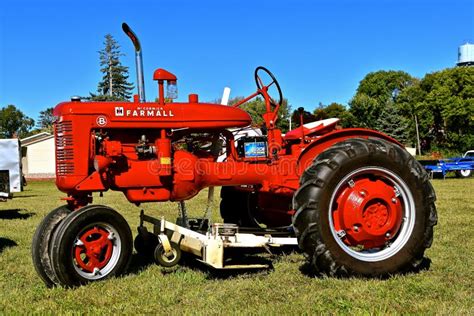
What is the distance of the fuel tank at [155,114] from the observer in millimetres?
5090

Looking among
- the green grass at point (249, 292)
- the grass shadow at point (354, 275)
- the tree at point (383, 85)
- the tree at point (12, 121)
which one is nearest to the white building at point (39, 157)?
the tree at point (383, 85)

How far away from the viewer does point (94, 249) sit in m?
4.79

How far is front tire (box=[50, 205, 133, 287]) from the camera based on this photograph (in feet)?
15.1

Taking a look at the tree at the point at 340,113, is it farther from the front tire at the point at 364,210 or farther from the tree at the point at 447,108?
the front tire at the point at 364,210

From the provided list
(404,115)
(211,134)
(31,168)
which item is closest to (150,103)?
(211,134)

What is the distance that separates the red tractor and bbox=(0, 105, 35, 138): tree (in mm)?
96144

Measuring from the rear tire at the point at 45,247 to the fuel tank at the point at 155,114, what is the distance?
100 cm

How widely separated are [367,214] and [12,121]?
102 m

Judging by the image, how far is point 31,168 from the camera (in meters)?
43.7

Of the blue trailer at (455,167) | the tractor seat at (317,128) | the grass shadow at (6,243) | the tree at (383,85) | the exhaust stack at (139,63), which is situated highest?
the tree at (383,85)

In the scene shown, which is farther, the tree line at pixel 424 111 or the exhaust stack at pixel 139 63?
the tree line at pixel 424 111

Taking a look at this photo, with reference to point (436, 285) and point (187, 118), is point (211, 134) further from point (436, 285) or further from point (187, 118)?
point (436, 285)

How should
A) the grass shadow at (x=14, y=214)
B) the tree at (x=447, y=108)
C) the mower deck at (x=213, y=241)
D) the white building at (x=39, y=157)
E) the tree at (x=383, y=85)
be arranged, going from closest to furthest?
the mower deck at (x=213, y=241), the grass shadow at (x=14, y=214), the white building at (x=39, y=157), the tree at (x=447, y=108), the tree at (x=383, y=85)

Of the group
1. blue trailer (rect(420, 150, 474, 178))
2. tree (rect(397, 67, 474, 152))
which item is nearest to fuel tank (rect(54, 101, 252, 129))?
blue trailer (rect(420, 150, 474, 178))
